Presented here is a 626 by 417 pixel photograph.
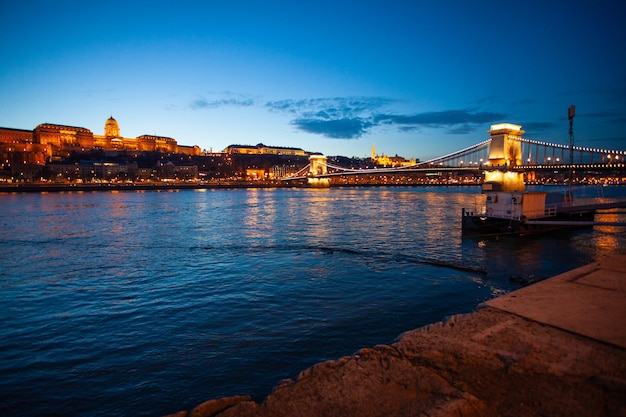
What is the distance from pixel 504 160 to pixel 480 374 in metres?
68.1

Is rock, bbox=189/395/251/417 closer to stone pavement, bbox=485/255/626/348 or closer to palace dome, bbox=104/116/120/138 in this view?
stone pavement, bbox=485/255/626/348

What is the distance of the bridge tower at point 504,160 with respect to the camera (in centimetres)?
6309

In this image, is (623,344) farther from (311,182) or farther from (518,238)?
(311,182)

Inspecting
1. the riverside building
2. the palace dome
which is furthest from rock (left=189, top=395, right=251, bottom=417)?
the palace dome

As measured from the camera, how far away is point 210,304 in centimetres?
1005

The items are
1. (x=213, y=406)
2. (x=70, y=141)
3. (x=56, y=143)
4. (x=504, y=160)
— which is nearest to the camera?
(x=213, y=406)

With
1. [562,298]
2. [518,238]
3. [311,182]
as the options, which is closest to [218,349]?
[562,298]

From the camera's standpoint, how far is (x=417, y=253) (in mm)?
17266

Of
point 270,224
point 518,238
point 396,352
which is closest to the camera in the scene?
point 396,352

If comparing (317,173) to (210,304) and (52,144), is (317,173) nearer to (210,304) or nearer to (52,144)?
(52,144)

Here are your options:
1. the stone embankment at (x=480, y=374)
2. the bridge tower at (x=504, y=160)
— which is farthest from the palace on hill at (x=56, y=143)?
the stone embankment at (x=480, y=374)

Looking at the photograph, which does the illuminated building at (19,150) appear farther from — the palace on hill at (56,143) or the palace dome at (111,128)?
the palace dome at (111,128)

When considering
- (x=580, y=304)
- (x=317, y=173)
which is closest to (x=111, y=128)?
(x=317, y=173)

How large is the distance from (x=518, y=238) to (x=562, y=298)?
17.5 meters
